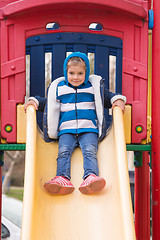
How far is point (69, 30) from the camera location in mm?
3287

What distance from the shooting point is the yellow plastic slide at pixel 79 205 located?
2289 millimetres

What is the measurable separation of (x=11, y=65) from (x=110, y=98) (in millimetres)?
837

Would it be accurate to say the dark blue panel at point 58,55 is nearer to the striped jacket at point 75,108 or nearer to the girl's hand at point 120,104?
the striped jacket at point 75,108

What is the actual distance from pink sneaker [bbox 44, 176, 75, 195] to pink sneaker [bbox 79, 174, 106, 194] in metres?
0.08

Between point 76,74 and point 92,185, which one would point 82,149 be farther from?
point 76,74

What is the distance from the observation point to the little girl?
9.63 feet

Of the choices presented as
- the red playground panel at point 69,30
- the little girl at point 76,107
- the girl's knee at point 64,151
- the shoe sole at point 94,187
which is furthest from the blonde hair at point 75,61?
the shoe sole at point 94,187

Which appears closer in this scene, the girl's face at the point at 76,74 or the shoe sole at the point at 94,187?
the shoe sole at the point at 94,187

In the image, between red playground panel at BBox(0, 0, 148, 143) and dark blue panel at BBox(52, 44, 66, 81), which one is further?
dark blue panel at BBox(52, 44, 66, 81)

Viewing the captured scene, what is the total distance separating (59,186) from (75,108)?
27.6 inches

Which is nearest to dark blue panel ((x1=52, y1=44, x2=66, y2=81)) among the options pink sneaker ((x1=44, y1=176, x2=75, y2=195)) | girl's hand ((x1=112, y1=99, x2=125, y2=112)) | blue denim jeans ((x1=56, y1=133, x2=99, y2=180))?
girl's hand ((x1=112, y1=99, x2=125, y2=112))

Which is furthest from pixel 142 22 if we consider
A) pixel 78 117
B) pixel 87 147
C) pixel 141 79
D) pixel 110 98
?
pixel 87 147

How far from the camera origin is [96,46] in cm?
366

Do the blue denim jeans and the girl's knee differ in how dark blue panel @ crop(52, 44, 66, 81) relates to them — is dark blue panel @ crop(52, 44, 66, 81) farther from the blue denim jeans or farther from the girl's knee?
the girl's knee
